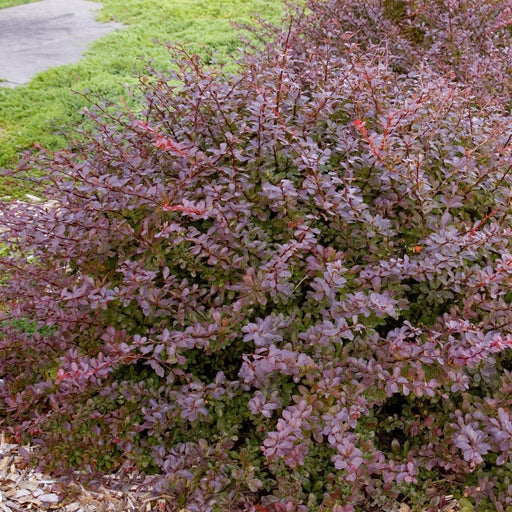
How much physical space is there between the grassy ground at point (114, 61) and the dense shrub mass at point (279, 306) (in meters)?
1.71

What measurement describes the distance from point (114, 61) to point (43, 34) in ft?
7.50

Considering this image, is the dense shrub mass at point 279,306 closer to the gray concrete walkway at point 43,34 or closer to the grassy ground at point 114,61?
the grassy ground at point 114,61

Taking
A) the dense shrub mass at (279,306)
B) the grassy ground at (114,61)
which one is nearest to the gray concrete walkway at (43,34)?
the grassy ground at (114,61)

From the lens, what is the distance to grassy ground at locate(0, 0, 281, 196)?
5445mm

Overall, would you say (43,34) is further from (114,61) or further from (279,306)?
(279,306)

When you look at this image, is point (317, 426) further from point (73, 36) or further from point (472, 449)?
point (73, 36)

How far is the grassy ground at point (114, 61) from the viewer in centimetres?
545

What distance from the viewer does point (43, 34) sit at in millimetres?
8539

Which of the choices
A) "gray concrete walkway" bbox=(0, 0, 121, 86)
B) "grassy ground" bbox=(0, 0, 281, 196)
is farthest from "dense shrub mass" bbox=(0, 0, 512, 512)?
"gray concrete walkway" bbox=(0, 0, 121, 86)

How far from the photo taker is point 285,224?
2391 mm

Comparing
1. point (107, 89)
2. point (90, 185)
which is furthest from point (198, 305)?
point (107, 89)

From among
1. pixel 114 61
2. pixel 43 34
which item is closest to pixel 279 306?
pixel 114 61

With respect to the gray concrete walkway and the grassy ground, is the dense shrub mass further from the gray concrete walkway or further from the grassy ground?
the gray concrete walkway

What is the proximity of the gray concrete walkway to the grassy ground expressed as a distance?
1.05ft
